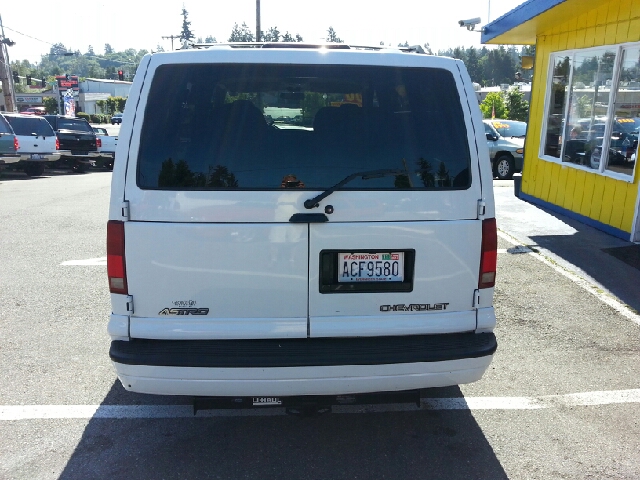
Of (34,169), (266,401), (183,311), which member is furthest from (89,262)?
(34,169)

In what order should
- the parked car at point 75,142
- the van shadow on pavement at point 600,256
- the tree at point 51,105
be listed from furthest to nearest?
the tree at point 51,105 < the parked car at point 75,142 < the van shadow on pavement at point 600,256

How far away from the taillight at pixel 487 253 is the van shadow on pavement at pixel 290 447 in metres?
1.04

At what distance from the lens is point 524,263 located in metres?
7.19

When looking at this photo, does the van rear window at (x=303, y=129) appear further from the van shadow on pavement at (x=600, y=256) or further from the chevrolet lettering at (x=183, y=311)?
the van shadow on pavement at (x=600, y=256)

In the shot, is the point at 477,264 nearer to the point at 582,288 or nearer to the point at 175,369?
the point at 175,369

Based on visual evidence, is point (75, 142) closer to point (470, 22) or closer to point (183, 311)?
point (470, 22)

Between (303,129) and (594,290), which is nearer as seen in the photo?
(303,129)

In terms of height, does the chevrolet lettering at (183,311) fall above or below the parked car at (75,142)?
above

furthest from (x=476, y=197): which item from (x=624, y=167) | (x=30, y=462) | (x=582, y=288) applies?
(x=624, y=167)

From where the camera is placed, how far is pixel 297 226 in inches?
114

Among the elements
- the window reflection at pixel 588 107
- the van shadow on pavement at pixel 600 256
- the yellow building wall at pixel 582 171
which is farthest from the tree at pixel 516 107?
the van shadow on pavement at pixel 600 256

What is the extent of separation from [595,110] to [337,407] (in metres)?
7.79

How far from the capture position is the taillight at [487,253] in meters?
3.08

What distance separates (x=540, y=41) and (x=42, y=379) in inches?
417
